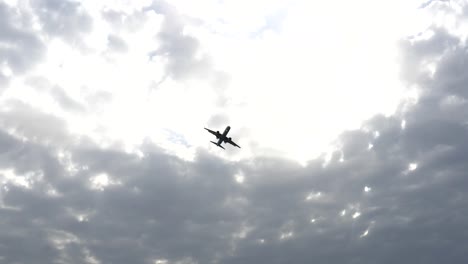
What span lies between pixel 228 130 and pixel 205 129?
20.7 ft

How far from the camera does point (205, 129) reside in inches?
5600

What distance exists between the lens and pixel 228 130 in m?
143
